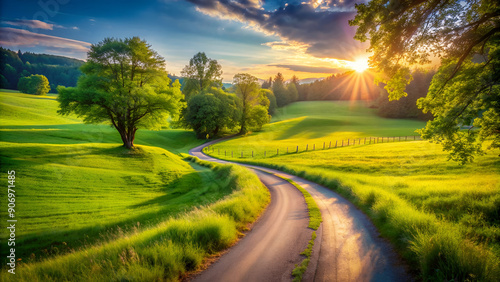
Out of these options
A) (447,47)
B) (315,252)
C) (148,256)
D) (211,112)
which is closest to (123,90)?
(148,256)

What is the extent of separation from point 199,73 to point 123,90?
45894 millimetres

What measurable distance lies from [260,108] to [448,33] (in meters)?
58.2

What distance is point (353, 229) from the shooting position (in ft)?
30.7

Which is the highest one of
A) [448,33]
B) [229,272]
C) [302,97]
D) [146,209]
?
[302,97]

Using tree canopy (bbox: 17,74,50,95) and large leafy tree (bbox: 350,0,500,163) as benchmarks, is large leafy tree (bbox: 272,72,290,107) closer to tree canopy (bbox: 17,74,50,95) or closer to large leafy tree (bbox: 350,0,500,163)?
tree canopy (bbox: 17,74,50,95)

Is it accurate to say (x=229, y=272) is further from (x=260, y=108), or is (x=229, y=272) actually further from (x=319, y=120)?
(x=319, y=120)

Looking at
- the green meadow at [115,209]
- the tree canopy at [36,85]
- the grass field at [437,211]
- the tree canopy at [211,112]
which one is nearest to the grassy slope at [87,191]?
the green meadow at [115,209]

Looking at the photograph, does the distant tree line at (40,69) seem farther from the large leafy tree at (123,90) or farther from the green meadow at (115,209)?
the large leafy tree at (123,90)

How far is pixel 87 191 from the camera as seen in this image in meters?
15.4

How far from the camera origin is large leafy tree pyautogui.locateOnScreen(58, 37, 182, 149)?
22.8 meters

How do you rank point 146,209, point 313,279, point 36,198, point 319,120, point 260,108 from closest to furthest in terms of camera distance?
point 313,279
point 36,198
point 146,209
point 260,108
point 319,120

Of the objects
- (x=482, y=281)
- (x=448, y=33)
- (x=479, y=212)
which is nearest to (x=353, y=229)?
(x=482, y=281)

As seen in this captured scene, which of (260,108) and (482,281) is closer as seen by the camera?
(482,281)

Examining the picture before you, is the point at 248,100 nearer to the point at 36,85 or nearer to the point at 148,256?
the point at 148,256
